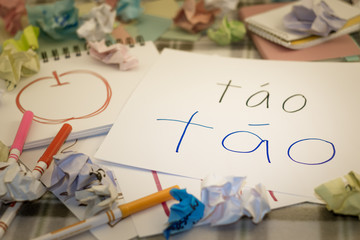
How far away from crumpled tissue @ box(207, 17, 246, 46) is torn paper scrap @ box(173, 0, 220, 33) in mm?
36

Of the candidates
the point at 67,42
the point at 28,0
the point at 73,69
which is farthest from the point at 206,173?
the point at 28,0

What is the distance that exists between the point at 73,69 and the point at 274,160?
0.37 metres

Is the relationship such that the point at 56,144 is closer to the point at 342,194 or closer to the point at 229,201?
the point at 229,201

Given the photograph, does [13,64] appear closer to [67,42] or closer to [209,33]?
[67,42]

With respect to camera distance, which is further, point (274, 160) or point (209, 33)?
point (209, 33)

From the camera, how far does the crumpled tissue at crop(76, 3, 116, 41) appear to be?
758 millimetres

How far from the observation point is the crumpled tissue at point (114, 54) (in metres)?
0.69

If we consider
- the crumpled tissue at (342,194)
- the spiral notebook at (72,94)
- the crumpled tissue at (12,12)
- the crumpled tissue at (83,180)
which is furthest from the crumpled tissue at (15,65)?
the crumpled tissue at (342,194)

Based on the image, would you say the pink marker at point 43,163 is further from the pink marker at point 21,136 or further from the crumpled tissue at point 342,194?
the crumpled tissue at point 342,194

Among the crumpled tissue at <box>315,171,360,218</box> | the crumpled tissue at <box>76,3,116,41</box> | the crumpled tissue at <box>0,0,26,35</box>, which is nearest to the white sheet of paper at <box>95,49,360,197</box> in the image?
the crumpled tissue at <box>315,171,360,218</box>

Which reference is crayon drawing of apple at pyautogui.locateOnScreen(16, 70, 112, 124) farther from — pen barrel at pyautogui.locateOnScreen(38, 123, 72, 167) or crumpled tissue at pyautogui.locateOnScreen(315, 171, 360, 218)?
crumpled tissue at pyautogui.locateOnScreen(315, 171, 360, 218)

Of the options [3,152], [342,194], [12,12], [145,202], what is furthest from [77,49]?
[342,194]

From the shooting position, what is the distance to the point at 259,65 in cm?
67

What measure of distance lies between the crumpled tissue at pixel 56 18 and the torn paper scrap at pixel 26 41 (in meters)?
Answer: 0.03
